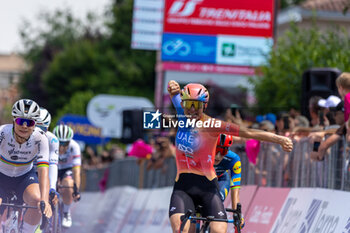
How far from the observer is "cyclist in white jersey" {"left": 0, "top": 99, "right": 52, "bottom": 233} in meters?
9.88

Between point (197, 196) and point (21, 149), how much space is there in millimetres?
2220

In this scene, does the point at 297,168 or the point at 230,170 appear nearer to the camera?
the point at 230,170

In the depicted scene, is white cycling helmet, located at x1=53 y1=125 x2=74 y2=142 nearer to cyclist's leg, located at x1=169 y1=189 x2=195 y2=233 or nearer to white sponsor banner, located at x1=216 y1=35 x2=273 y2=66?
cyclist's leg, located at x1=169 y1=189 x2=195 y2=233

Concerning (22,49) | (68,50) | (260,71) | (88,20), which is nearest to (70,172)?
(260,71)

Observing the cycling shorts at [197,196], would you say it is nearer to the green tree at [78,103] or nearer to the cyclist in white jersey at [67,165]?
the cyclist in white jersey at [67,165]

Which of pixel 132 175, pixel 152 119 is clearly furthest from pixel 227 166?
pixel 132 175

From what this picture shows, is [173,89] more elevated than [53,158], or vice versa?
[173,89]

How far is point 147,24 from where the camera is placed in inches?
1368

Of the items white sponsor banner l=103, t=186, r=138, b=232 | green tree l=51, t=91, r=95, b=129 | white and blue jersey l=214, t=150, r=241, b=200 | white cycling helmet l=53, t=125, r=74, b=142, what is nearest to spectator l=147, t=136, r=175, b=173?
white sponsor banner l=103, t=186, r=138, b=232

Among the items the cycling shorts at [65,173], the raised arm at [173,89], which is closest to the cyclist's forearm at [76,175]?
the cycling shorts at [65,173]

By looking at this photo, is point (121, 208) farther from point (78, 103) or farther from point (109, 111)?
point (78, 103)

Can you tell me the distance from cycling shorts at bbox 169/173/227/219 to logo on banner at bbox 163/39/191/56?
2355 cm

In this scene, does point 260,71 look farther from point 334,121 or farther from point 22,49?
point 22,49

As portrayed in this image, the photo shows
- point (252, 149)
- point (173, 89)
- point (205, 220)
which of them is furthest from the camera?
point (252, 149)
